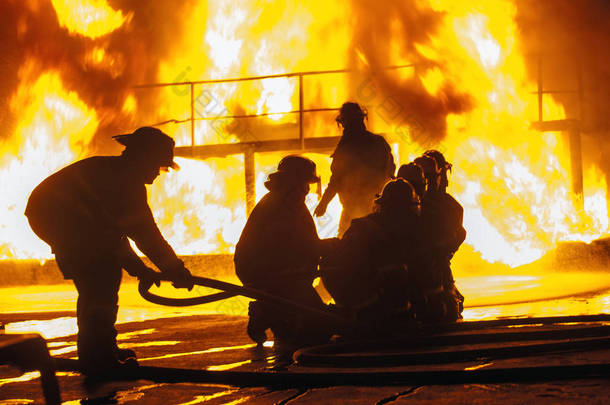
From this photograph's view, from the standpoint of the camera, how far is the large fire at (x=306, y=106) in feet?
54.5

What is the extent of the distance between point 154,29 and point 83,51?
1.55m

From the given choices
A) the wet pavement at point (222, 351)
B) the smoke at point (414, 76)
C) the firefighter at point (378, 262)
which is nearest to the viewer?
the wet pavement at point (222, 351)

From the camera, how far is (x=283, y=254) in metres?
7.33

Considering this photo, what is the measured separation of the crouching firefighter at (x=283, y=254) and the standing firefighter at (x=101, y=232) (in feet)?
3.87

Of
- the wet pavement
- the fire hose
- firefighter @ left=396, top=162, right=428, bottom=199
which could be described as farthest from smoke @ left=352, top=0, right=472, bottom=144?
the fire hose

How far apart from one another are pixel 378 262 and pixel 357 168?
8.13ft

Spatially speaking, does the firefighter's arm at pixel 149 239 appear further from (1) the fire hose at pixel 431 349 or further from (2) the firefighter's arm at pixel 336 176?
(2) the firefighter's arm at pixel 336 176

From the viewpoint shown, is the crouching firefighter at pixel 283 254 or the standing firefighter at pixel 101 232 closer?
the standing firefighter at pixel 101 232

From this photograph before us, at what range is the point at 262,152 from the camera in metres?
17.9

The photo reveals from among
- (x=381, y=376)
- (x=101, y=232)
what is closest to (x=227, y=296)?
(x=101, y=232)

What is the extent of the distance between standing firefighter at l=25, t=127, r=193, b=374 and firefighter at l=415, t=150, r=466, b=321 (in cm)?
234

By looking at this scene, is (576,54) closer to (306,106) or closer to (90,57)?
(306,106)

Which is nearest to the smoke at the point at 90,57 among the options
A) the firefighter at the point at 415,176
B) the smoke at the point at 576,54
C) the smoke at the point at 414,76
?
the smoke at the point at 414,76

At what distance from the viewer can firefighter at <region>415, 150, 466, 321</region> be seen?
7785 mm
